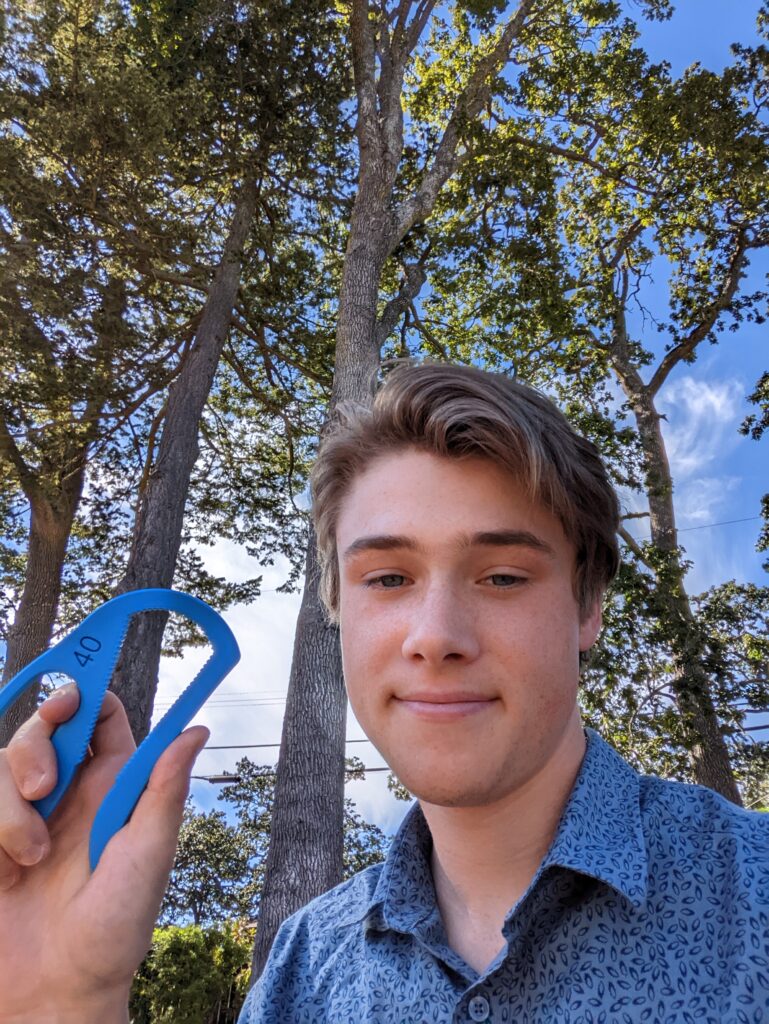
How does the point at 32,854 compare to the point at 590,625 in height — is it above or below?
below

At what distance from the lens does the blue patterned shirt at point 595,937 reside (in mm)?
968

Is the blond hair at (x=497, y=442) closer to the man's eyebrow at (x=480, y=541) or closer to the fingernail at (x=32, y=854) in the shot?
the man's eyebrow at (x=480, y=541)

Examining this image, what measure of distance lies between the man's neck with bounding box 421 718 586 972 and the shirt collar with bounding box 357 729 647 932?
0.04 metres

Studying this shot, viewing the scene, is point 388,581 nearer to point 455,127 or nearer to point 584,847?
point 584,847

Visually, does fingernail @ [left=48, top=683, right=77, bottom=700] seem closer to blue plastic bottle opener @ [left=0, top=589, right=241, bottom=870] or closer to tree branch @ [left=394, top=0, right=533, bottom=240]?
blue plastic bottle opener @ [left=0, top=589, right=241, bottom=870]

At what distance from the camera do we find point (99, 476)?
1155 cm

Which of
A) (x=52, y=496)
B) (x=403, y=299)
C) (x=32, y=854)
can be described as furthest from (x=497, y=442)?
(x=52, y=496)

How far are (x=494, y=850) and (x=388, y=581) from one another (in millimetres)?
472

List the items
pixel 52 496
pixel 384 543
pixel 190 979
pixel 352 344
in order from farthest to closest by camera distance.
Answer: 1. pixel 190 979
2. pixel 52 496
3. pixel 352 344
4. pixel 384 543

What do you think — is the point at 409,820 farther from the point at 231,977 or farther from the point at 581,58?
the point at 231,977

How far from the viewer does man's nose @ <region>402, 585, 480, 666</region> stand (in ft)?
3.67

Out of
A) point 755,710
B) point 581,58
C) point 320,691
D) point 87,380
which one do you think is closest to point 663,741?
point 755,710

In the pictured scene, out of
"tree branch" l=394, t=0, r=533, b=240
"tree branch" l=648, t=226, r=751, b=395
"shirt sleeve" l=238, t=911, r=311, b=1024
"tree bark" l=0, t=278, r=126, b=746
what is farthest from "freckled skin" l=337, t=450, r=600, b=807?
"tree branch" l=648, t=226, r=751, b=395

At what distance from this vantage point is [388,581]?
126 centimetres
